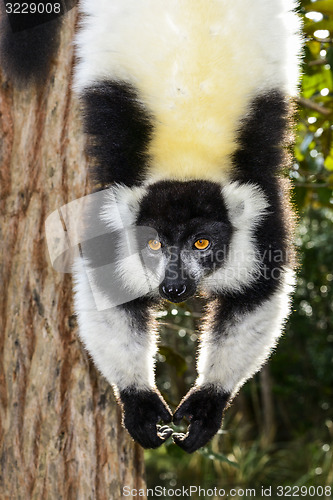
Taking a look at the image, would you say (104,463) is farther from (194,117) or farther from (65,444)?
(194,117)

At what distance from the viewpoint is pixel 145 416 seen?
2.15m

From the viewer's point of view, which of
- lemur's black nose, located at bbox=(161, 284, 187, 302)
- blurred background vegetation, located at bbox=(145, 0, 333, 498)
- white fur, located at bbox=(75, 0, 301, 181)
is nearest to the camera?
white fur, located at bbox=(75, 0, 301, 181)

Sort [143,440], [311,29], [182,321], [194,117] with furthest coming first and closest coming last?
[182,321] → [311,29] → [143,440] → [194,117]

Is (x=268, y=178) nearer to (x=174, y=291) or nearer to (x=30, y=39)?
(x=174, y=291)

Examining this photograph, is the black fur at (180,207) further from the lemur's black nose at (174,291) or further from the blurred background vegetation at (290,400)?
the blurred background vegetation at (290,400)

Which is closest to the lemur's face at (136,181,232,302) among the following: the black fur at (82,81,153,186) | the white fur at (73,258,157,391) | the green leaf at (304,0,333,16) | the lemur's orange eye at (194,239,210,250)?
the lemur's orange eye at (194,239,210,250)

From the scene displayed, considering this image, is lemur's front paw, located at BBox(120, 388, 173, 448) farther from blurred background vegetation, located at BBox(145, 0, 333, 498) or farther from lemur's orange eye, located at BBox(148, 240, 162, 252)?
blurred background vegetation, located at BBox(145, 0, 333, 498)

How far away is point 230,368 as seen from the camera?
221 cm

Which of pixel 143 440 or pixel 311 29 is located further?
pixel 311 29

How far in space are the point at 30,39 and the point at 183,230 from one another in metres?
1.02

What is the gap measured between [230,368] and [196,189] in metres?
0.74

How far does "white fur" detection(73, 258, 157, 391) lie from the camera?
2.12 meters

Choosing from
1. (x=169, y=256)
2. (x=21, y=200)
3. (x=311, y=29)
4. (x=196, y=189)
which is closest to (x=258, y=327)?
A: (x=169, y=256)

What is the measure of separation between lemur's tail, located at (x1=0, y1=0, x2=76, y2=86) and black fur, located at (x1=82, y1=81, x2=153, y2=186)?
301 millimetres
